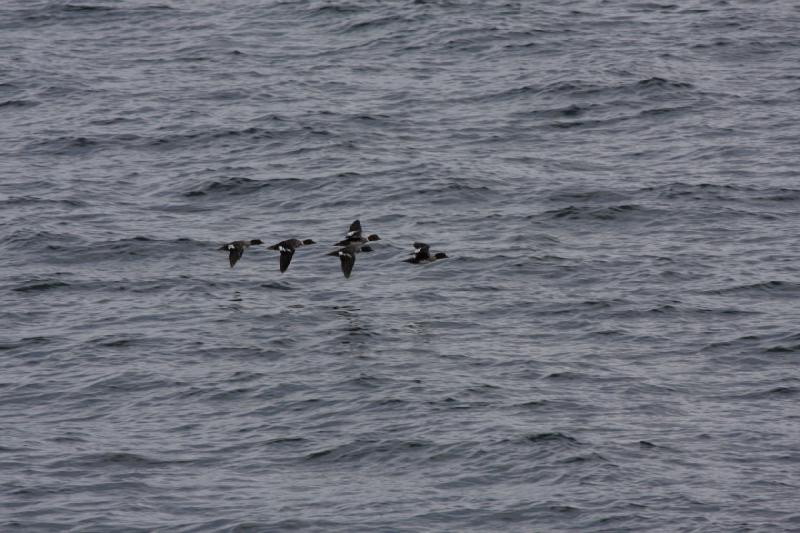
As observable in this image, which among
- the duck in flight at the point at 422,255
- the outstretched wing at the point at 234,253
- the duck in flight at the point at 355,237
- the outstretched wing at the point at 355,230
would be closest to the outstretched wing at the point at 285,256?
the outstretched wing at the point at 234,253

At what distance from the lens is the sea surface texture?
27.0 metres

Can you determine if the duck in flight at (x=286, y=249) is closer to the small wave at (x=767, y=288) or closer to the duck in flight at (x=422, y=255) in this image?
the duck in flight at (x=422, y=255)

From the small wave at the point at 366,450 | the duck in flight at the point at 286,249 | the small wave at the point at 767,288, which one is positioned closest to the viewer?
the small wave at the point at 366,450

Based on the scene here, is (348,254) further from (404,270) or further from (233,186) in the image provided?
(233,186)

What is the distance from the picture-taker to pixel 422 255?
117 ft

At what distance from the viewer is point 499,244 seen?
1510 inches

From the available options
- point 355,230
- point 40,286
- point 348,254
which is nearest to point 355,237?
point 355,230

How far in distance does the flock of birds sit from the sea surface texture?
2.06 feet

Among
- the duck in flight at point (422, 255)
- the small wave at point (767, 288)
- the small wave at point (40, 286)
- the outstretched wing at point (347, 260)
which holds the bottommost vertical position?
the small wave at point (767, 288)

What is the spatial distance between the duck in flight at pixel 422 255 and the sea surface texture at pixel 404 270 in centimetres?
51

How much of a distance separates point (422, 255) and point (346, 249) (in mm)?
1651

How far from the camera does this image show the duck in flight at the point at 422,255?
1407 inches

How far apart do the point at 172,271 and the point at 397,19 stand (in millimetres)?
21418

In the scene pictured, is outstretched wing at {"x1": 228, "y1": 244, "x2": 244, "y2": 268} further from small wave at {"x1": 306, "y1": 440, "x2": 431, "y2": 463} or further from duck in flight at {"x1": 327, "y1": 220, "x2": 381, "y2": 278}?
small wave at {"x1": 306, "y1": 440, "x2": 431, "y2": 463}
